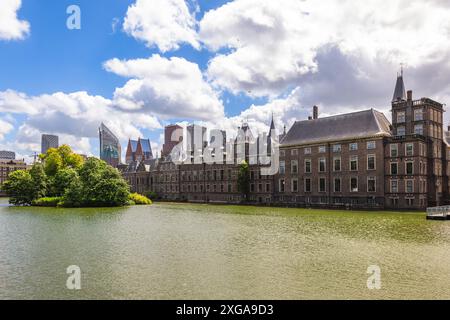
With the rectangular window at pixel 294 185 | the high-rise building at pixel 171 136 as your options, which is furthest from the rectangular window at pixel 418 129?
the high-rise building at pixel 171 136

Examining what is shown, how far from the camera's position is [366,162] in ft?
218

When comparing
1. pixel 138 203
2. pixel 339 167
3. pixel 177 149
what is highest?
pixel 177 149

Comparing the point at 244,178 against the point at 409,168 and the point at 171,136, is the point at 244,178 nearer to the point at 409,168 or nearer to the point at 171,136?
the point at 409,168

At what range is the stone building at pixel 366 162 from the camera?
203 feet

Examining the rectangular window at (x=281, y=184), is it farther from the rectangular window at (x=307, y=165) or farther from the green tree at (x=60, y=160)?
the green tree at (x=60, y=160)

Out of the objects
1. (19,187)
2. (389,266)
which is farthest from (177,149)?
(389,266)

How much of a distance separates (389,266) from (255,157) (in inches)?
2718

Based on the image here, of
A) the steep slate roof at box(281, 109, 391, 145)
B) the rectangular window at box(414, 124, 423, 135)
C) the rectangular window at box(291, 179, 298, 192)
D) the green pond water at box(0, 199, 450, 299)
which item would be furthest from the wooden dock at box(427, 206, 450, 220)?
the rectangular window at box(291, 179, 298, 192)

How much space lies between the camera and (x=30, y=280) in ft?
56.2

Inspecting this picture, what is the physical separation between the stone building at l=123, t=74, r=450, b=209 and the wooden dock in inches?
413

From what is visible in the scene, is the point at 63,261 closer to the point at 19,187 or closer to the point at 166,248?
the point at 166,248

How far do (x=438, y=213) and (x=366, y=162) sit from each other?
19.9m

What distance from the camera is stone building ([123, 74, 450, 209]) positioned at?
6191 cm

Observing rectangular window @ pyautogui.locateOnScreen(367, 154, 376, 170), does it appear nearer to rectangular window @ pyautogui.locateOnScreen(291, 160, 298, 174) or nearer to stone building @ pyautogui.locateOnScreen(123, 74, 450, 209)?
stone building @ pyautogui.locateOnScreen(123, 74, 450, 209)
